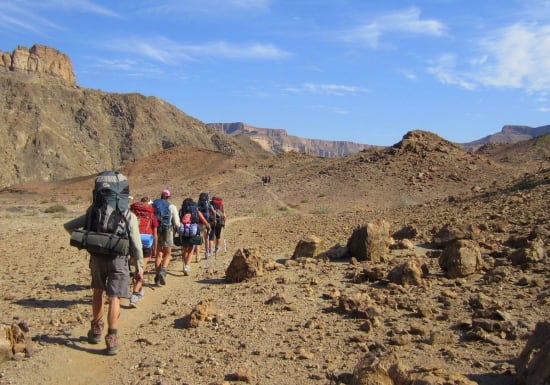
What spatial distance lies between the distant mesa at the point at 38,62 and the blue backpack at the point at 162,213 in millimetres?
119112

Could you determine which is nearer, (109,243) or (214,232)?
(109,243)

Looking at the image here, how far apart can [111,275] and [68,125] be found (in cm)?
10221

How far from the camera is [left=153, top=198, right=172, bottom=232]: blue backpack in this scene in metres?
9.27

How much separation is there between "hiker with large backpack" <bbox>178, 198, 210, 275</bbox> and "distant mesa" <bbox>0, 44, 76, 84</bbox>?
11812cm

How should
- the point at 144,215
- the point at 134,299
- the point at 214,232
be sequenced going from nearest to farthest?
the point at 134,299
the point at 144,215
the point at 214,232

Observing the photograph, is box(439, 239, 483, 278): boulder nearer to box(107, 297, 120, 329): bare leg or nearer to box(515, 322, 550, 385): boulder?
box(515, 322, 550, 385): boulder

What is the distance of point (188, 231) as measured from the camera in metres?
10.2

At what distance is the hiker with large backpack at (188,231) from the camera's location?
10102 mm

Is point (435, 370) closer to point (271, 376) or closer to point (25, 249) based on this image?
point (271, 376)

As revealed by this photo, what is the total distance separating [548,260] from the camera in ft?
27.2

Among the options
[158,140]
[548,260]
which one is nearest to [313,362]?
[548,260]

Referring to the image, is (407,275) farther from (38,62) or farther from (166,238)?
(38,62)

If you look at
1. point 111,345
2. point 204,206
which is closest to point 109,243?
point 111,345

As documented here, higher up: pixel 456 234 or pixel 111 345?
pixel 456 234
